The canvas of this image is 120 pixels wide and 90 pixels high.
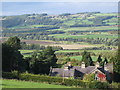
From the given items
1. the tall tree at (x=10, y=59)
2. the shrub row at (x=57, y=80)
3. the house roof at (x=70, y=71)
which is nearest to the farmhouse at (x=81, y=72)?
the house roof at (x=70, y=71)

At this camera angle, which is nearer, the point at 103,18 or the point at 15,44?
the point at 15,44

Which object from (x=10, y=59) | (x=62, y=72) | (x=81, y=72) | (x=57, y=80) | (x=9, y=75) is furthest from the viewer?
(x=81, y=72)

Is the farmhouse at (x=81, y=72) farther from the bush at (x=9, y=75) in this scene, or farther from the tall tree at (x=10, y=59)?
the bush at (x=9, y=75)

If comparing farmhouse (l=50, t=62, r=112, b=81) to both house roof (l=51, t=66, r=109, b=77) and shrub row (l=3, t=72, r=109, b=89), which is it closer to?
house roof (l=51, t=66, r=109, b=77)

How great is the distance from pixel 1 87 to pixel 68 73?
13.3 m

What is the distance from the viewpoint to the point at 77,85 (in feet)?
67.9

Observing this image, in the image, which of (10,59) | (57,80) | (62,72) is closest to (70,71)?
(62,72)

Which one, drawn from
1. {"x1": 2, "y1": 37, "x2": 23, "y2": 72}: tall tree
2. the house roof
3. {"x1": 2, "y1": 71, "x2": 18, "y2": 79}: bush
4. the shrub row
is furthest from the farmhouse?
{"x1": 2, "y1": 71, "x2": 18, "y2": 79}: bush

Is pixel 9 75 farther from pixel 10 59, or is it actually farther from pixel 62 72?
pixel 62 72

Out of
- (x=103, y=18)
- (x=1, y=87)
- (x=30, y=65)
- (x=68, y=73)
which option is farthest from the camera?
(x=103, y=18)

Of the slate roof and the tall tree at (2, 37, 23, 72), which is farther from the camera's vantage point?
the slate roof

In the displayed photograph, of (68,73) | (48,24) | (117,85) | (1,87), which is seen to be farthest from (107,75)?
(48,24)

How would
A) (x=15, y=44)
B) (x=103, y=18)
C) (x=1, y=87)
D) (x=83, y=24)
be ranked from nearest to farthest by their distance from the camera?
(x=1, y=87), (x=15, y=44), (x=83, y=24), (x=103, y=18)

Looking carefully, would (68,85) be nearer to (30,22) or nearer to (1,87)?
(1,87)
